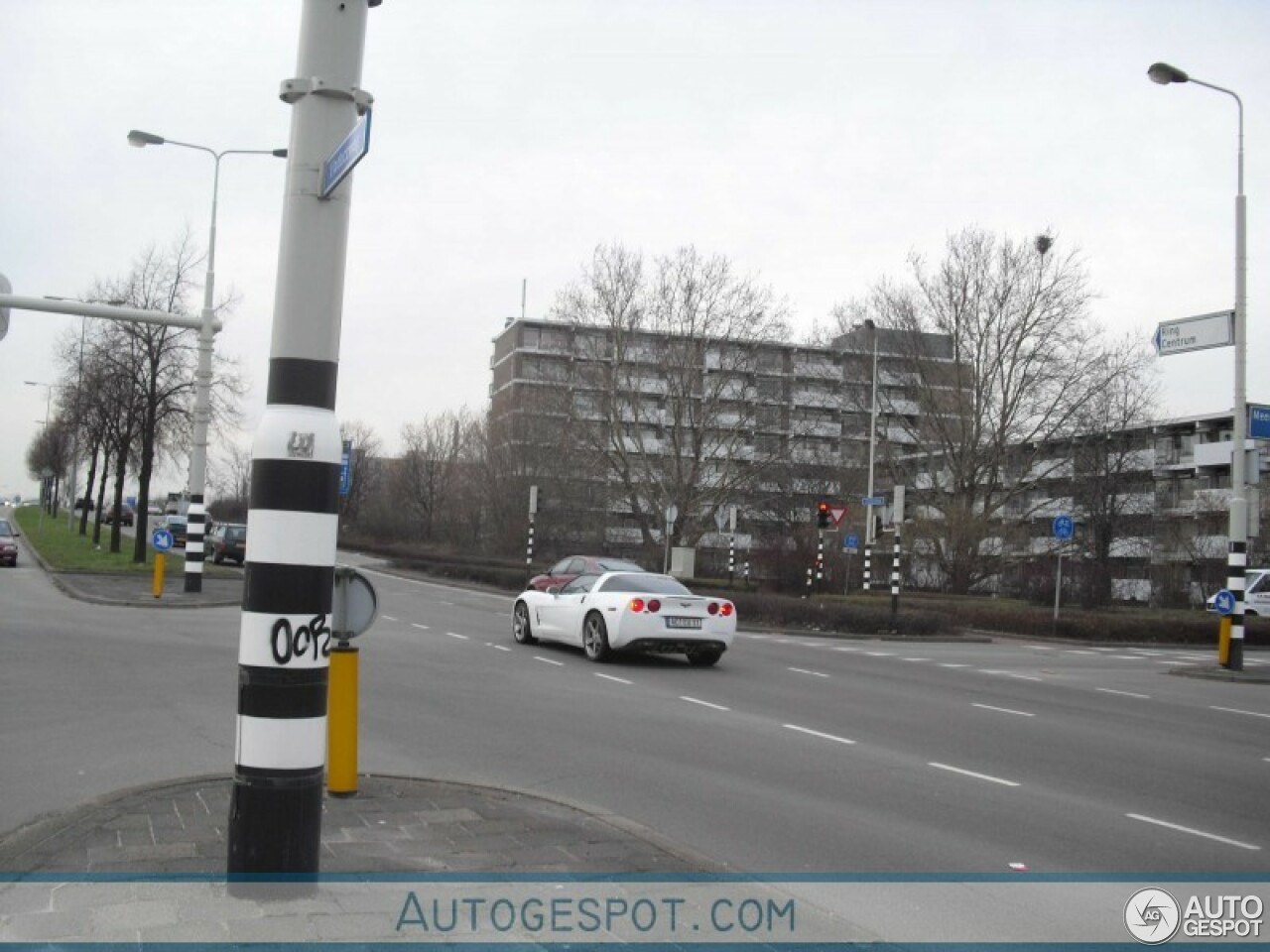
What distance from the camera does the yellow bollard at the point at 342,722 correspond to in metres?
6.71

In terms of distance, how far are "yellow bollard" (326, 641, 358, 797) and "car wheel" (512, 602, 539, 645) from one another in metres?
11.7

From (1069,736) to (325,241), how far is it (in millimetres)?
9634

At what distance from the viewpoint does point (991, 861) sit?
6539mm

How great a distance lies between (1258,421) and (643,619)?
13.4 metres

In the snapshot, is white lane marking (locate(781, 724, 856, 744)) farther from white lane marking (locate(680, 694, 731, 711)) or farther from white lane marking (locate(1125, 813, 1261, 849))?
white lane marking (locate(1125, 813, 1261, 849))

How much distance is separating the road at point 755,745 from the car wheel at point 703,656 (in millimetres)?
275

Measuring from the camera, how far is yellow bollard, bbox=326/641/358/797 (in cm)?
671

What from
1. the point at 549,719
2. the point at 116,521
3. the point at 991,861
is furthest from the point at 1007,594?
the point at 991,861

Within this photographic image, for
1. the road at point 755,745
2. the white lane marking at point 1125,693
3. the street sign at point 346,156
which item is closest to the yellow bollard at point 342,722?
the road at point 755,745

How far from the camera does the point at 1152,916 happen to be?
5656mm

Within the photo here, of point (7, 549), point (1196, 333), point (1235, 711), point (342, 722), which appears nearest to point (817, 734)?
point (342, 722)

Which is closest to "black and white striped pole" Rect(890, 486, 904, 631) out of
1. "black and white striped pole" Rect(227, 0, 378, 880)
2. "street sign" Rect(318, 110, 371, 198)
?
"black and white striped pole" Rect(227, 0, 378, 880)

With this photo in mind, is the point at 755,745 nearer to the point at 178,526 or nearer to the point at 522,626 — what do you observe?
the point at 522,626

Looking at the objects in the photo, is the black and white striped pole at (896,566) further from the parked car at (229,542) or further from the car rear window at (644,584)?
the parked car at (229,542)
